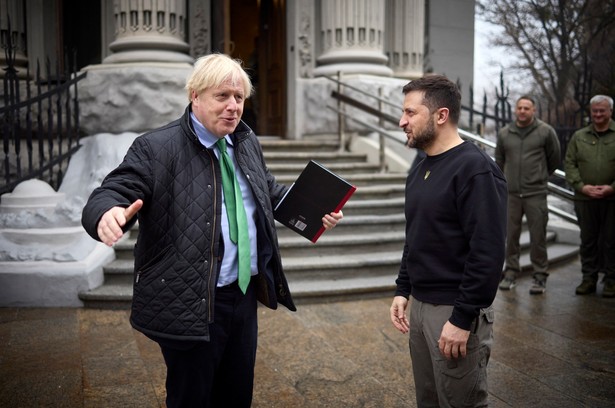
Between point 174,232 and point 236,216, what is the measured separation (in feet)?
0.88

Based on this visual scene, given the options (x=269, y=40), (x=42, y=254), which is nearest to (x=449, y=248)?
(x=42, y=254)

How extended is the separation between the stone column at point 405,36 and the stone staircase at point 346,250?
10.7 feet

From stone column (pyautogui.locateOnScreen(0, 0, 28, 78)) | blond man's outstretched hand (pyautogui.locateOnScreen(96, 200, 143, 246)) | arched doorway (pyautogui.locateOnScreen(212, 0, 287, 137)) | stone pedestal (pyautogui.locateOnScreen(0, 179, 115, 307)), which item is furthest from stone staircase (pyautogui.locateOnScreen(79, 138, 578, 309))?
stone column (pyautogui.locateOnScreen(0, 0, 28, 78))

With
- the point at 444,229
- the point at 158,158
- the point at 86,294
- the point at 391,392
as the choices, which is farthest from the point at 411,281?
the point at 86,294

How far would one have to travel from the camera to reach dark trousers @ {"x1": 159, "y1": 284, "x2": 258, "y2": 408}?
2482mm

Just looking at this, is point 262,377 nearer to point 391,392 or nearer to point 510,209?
point 391,392

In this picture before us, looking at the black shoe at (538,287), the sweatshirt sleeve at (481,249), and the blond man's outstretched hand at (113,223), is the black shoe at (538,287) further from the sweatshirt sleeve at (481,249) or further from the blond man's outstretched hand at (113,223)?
the blond man's outstretched hand at (113,223)

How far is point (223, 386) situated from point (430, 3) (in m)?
12.8

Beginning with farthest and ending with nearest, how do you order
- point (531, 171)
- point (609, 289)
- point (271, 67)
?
1. point (271, 67)
2. point (531, 171)
3. point (609, 289)

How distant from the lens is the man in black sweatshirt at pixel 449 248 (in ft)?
7.49

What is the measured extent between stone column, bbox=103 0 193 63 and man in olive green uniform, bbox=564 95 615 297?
5461mm

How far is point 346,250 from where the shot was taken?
693 cm

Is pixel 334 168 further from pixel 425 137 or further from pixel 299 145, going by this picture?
pixel 425 137

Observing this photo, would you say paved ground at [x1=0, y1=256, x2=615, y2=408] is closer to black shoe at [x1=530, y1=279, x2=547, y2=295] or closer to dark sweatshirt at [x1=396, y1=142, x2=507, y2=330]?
black shoe at [x1=530, y1=279, x2=547, y2=295]
